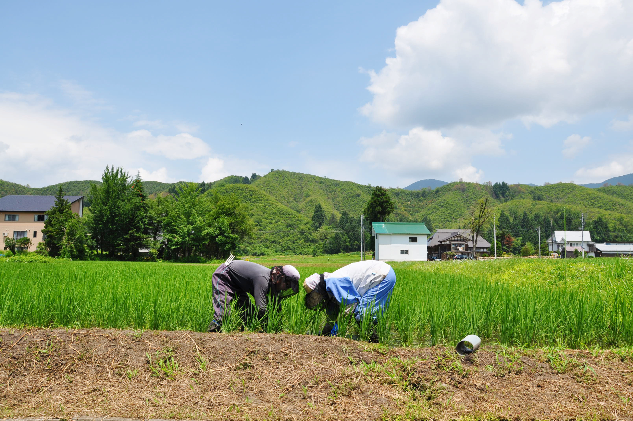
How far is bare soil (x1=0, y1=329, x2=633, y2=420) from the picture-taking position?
2.79 metres

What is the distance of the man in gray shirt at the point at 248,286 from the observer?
423cm

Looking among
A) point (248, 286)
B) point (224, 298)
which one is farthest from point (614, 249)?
point (224, 298)

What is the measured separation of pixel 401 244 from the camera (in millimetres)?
38312

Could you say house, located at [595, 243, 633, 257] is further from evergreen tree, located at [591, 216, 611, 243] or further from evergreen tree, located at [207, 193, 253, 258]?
evergreen tree, located at [207, 193, 253, 258]

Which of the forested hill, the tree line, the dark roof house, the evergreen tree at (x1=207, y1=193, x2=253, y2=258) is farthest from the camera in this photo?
the forested hill

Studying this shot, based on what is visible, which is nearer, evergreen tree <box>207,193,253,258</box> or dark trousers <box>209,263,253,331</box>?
dark trousers <box>209,263,253,331</box>

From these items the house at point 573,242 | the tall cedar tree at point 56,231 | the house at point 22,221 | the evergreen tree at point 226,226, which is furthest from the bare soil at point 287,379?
the house at point 573,242

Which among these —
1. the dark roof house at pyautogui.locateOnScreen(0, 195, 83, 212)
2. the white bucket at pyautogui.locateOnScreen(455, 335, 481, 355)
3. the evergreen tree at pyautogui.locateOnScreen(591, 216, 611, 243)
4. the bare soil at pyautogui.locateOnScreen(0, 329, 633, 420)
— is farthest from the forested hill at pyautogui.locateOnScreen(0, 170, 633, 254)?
the white bucket at pyautogui.locateOnScreen(455, 335, 481, 355)

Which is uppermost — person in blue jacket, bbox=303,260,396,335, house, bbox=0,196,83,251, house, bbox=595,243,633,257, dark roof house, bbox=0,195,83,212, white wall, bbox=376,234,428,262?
dark roof house, bbox=0,195,83,212

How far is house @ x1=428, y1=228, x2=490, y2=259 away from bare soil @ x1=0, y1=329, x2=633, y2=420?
2058 inches

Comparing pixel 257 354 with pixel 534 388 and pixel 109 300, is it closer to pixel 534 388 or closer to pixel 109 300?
pixel 534 388

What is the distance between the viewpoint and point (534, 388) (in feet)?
10.1

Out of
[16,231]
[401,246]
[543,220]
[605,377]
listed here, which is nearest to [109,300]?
[605,377]

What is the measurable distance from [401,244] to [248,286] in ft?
116
